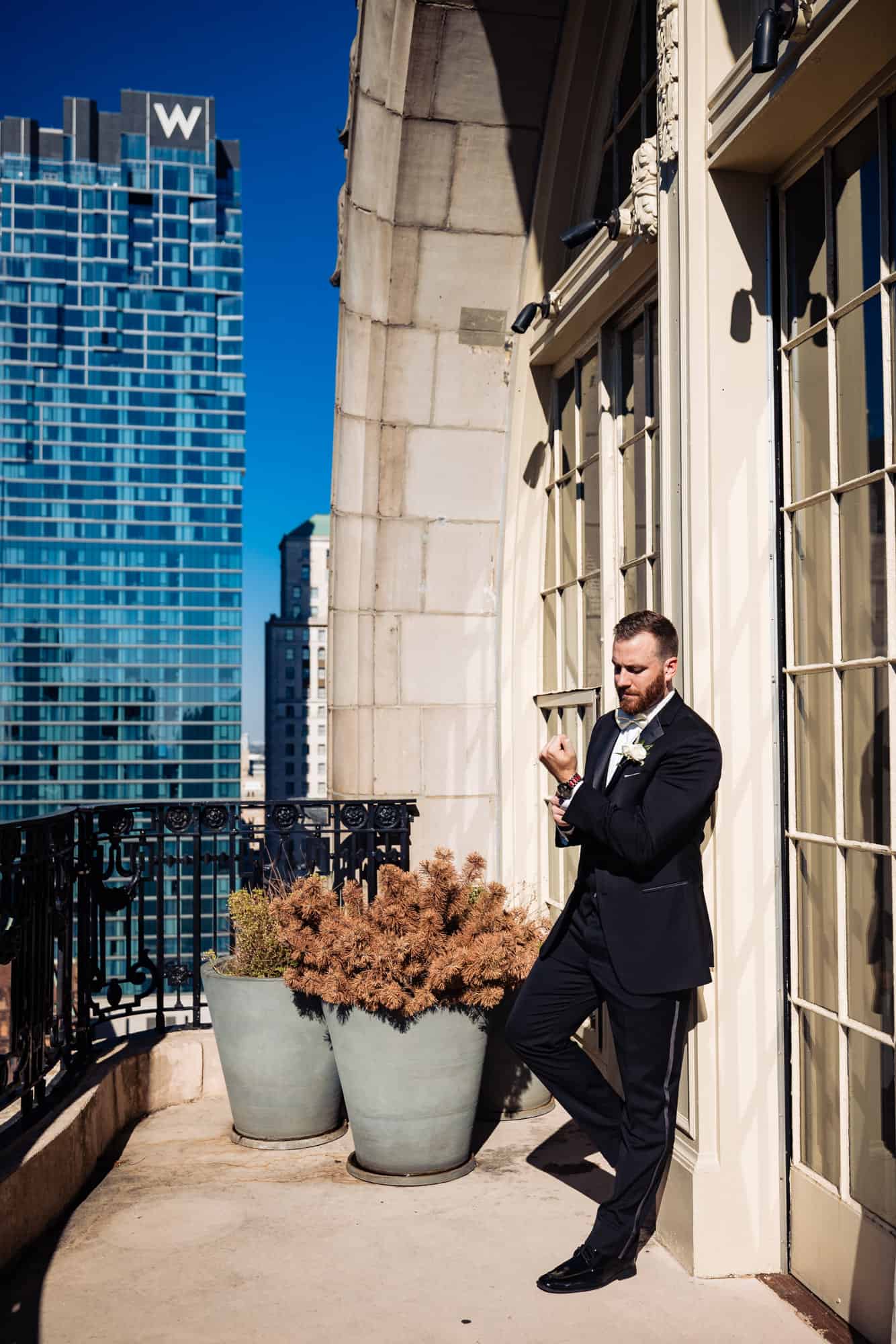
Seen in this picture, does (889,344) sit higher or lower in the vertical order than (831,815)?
higher

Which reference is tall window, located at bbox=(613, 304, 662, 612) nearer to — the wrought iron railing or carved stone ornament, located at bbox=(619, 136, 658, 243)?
carved stone ornament, located at bbox=(619, 136, 658, 243)

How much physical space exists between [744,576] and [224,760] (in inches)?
6255

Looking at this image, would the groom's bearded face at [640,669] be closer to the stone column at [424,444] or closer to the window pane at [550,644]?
the window pane at [550,644]

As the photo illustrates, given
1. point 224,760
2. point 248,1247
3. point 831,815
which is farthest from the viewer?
point 224,760

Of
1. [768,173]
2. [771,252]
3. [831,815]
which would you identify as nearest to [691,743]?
[831,815]

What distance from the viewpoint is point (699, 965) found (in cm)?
333

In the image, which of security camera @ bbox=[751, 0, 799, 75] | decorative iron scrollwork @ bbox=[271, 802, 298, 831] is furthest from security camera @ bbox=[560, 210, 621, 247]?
decorative iron scrollwork @ bbox=[271, 802, 298, 831]

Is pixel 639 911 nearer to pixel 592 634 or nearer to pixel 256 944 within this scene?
pixel 256 944

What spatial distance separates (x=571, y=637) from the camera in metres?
5.91

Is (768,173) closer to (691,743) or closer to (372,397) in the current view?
(691,743)

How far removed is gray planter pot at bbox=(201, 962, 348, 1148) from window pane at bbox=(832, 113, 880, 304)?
11.2ft

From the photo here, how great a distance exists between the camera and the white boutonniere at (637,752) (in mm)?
3426

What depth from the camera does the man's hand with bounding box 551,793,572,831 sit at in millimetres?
3473

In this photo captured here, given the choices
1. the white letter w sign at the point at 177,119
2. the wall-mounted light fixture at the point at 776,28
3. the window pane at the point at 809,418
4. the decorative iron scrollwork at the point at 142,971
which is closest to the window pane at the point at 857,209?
the window pane at the point at 809,418
